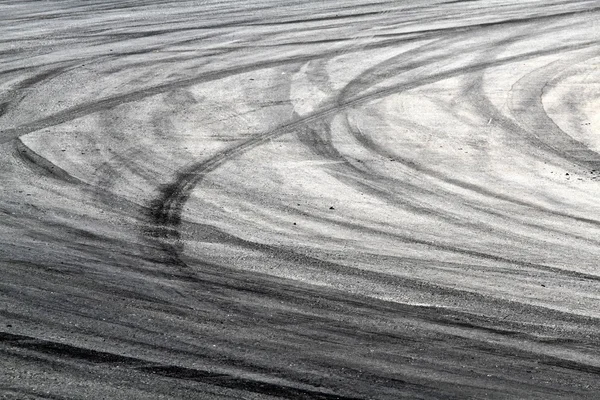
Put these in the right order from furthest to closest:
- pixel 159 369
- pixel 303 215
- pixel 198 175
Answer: pixel 198 175 → pixel 303 215 → pixel 159 369

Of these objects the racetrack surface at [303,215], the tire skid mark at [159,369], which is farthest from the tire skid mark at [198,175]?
the tire skid mark at [159,369]

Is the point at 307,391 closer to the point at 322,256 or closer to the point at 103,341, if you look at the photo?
the point at 103,341

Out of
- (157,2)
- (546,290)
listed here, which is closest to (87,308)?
(546,290)

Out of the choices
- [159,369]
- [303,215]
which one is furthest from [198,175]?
[159,369]

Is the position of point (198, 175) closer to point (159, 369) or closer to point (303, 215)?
point (303, 215)

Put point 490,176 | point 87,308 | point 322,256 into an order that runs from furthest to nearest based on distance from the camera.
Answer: point 490,176 → point 322,256 → point 87,308

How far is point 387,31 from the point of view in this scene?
59.7 ft

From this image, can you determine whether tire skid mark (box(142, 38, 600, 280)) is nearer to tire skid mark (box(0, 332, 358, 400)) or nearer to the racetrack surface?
the racetrack surface

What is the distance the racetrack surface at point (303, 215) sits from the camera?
6.58m

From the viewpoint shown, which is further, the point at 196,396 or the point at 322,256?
the point at 322,256

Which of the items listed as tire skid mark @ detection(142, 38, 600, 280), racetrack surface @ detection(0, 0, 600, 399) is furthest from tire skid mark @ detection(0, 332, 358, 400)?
tire skid mark @ detection(142, 38, 600, 280)

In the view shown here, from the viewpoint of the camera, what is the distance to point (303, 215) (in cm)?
950

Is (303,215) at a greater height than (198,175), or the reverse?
(198,175)

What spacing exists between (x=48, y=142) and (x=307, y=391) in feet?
22.8
